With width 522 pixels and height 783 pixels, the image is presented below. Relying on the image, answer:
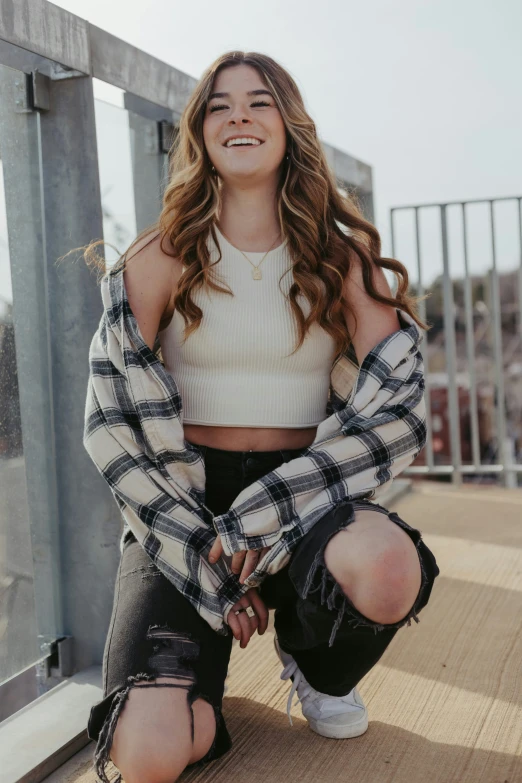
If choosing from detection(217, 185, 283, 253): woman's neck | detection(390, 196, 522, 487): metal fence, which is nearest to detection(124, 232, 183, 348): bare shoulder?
detection(217, 185, 283, 253): woman's neck

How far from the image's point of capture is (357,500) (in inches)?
67.2

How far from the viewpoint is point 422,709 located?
1.88 metres

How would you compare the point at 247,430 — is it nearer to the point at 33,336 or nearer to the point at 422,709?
the point at 33,336

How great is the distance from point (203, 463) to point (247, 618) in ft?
1.09

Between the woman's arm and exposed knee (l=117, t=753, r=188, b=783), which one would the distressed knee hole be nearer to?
exposed knee (l=117, t=753, r=188, b=783)

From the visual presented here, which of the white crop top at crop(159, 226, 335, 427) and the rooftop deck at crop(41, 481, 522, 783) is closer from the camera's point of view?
the rooftop deck at crop(41, 481, 522, 783)

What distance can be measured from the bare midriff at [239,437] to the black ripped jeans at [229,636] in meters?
0.03

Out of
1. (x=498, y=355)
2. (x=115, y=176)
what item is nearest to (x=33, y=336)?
(x=115, y=176)

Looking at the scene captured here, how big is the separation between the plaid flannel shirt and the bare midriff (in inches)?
2.6

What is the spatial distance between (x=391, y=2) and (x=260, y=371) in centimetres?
764

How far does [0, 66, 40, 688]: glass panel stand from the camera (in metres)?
1.91

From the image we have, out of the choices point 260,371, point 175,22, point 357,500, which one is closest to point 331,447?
point 357,500

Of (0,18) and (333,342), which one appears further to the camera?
(333,342)

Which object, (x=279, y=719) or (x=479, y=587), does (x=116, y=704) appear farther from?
(x=479, y=587)
